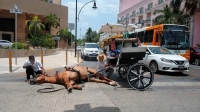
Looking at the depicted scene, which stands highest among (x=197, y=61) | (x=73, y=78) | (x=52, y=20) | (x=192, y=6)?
(x=52, y=20)

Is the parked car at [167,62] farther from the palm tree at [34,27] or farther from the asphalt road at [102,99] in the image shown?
the palm tree at [34,27]

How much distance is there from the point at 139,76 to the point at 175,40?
36.8 feet

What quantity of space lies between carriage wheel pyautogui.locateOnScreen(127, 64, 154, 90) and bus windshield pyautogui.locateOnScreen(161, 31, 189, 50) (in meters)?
10.4

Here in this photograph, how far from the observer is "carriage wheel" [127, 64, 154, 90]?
23.0ft

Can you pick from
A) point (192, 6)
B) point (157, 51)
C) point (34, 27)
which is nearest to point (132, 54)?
point (157, 51)

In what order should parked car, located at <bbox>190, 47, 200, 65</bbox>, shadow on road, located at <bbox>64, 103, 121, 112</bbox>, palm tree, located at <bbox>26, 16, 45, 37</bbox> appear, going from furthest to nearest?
palm tree, located at <bbox>26, 16, 45, 37</bbox> < parked car, located at <bbox>190, 47, 200, 65</bbox> < shadow on road, located at <bbox>64, 103, 121, 112</bbox>

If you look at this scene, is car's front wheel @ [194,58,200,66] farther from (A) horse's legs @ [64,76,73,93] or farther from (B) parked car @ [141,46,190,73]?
(A) horse's legs @ [64,76,73,93]

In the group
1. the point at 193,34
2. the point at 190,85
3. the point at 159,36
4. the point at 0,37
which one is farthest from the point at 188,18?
the point at 0,37

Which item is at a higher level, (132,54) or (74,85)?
(132,54)

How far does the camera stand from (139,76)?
23.1 feet

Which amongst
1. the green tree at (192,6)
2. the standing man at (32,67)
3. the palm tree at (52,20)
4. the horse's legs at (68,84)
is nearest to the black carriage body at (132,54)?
the horse's legs at (68,84)

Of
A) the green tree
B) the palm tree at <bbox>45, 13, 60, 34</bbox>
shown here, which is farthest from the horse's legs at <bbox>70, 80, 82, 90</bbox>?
the palm tree at <bbox>45, 13, 60, 34</bbox>

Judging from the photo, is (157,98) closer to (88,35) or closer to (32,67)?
(32,67)

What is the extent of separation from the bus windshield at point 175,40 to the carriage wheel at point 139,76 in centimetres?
1040
